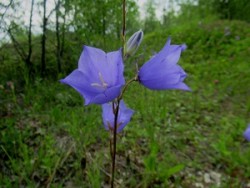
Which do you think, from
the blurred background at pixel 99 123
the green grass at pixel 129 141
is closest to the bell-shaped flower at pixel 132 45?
the blurred background at pixel 99 123

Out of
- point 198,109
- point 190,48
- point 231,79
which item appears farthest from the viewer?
point 190,48

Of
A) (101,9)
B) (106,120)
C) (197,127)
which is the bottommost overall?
(197,127)

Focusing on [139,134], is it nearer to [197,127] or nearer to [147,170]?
[147,170]

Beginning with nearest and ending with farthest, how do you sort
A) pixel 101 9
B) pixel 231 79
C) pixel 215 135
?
pixel 215 135 → pixel 101 9 → pixel 231 79

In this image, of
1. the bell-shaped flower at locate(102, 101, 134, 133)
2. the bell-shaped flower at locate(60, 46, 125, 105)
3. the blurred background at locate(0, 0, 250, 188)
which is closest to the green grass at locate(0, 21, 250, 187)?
the blurred background at locate(0, 0, 250, 188)

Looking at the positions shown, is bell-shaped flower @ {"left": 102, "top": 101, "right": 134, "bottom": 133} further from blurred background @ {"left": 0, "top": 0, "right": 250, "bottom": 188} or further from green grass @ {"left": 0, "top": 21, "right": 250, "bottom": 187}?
green grass @ {"left": 0, "top": 21, "right": 250, "bottom": 187}

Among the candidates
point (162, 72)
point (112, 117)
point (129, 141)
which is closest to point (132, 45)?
point (162, 72)

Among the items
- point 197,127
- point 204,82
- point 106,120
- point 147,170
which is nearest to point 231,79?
point 204,82

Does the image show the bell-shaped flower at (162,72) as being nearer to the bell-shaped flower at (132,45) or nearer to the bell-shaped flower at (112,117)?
the bell-shaped flower at (132,45)
